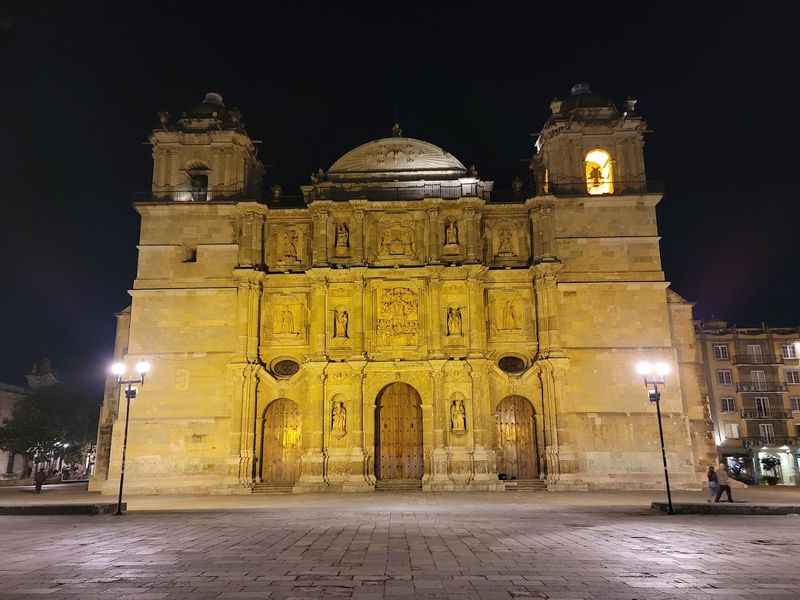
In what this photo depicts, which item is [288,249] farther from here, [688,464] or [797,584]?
[797,584]

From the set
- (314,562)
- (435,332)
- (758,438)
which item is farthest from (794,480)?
(314,562)

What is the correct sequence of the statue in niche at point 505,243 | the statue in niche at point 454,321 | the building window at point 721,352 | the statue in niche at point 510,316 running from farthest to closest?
the building window at point 721,352, the statue in niche at point 505,243, the statue in niche at point 510,316, the statue in niche at point 454,321

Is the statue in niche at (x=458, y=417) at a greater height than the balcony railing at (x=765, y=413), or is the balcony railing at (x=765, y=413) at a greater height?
the balcony railing at (x=765, y=413)

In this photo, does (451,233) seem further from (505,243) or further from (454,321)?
(454,321)

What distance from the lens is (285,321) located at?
28.9 metres

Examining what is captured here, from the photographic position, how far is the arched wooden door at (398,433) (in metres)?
27.4

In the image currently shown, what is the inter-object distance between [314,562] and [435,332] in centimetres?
1922

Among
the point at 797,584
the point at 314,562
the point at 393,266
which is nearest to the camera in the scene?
the point at 797,584

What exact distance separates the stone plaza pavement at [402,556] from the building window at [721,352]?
126 feet

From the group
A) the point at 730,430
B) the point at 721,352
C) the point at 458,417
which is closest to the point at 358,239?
the point at 458,417

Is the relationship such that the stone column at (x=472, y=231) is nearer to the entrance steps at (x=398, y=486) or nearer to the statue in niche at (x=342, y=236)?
the statue in niche at (x=342, y=236)

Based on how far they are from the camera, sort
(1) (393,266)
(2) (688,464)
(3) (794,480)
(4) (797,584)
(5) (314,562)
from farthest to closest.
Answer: (3) (794,480)
(1) (393,266)
(2) (688,464)
(5) (314,562)
(4) (797,584)

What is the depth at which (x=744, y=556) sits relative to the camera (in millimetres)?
9344

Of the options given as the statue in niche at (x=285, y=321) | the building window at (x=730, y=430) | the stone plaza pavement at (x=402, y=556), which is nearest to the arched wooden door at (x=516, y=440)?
the statue in niche at (x=285, y=321)
